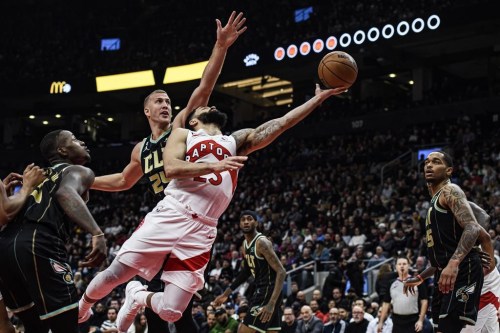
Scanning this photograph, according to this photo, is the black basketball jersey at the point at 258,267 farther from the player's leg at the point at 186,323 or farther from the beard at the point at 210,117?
the beard at the point at 210,117

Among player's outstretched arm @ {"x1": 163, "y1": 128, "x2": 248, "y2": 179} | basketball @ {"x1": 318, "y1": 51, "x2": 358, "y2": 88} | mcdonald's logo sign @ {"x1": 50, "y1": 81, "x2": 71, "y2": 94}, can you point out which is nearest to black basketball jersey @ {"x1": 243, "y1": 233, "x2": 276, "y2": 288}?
basketball @ {"x1": 318, "y1": 51, "x2": 358, "y2": 88}

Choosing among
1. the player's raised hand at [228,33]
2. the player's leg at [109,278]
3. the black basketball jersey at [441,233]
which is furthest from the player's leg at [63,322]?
the black basketball jersey at [441,233]

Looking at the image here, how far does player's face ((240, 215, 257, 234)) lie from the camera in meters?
10.3

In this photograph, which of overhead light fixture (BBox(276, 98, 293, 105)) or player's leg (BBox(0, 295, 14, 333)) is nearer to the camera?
player's leg (BBox(0, 295, 14, 333))

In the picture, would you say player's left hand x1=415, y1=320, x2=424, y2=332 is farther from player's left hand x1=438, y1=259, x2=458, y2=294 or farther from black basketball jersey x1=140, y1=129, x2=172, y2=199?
black basketball jersey x1=140, y1=129, x2=172, y2=199

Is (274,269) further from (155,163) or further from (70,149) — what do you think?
(70,149)

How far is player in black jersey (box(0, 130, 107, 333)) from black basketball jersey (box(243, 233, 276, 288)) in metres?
4.78

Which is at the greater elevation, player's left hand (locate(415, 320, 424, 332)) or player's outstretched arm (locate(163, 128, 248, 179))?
player's outstretched arm (locate(163, 128, 248, 179))

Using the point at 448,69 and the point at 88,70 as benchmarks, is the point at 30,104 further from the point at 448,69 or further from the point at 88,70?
the point at 448,69

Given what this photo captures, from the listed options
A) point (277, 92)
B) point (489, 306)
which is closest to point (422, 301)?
point (489, 306)

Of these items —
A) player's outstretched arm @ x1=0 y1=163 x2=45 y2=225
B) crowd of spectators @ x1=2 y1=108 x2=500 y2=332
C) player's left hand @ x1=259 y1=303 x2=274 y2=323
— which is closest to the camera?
player's outstretched arm @ x1=0 y1=163 x2=45 y2=225

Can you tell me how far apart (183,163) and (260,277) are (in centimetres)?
465

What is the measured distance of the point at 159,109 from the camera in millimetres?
7133

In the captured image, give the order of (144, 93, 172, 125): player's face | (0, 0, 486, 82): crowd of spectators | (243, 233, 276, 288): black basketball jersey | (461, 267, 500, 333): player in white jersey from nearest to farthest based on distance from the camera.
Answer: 1. (144, 93, 172, 125): player's face
2. (461, 267, 500, 333): player in white jersey
3. (243, 233, 276, 288): black basketball jersey
4. (0, 0, 486, 82): crowd of spectators
